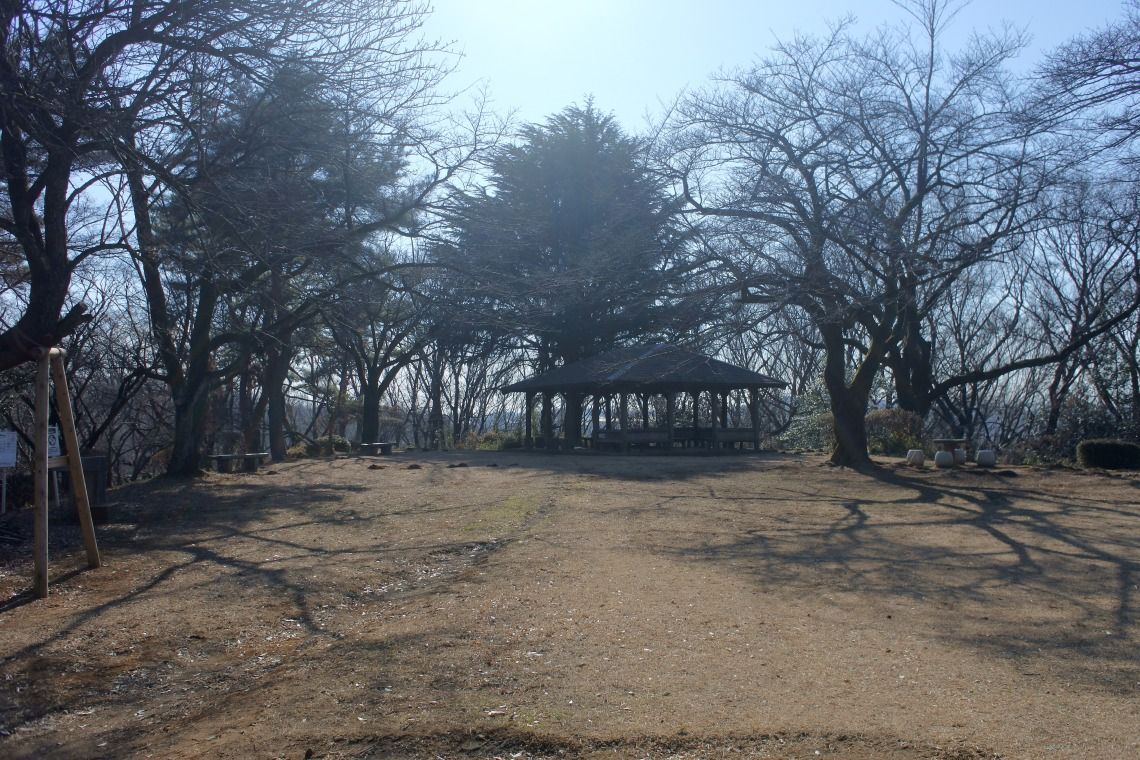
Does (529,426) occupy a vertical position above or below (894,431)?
above

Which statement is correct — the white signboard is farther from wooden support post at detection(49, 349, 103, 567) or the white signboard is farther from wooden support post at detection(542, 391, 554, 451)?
wooden support post at detection(542, 391, 554, 451)

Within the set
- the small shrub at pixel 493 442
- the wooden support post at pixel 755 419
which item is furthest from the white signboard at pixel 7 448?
the small shrub at pixel 493 442

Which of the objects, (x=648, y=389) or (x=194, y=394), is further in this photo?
(x=648, y=389)

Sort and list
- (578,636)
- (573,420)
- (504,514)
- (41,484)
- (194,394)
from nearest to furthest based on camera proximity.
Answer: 1. (578,636)
2. (41,484)
3. (504,514)
4. (194,394)
5. (573,420)

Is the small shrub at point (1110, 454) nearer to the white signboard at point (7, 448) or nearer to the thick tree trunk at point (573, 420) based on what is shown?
the thick tree trunk at point (573, 420)

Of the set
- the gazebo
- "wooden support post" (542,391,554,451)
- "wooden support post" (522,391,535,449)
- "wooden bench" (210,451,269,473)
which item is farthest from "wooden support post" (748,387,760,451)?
"wooden bench" (210,451,269,473)

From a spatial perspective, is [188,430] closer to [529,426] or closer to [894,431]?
[894,431]

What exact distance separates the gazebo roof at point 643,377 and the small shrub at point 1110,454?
9.61 m

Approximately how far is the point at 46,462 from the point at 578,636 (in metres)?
4.87

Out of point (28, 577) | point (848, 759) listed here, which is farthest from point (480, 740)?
point (28, 577)

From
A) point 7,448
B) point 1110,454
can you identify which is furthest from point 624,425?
point 7,448

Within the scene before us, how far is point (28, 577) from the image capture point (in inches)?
323

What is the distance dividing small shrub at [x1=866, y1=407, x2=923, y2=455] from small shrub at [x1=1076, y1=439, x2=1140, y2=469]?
19.7 feet

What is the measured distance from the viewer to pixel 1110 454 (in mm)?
18172
